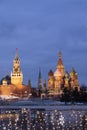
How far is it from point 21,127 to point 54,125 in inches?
189

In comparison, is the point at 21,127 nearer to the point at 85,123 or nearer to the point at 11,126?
the point at 11,126

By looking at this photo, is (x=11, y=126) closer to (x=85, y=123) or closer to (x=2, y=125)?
(x=2, y=125)

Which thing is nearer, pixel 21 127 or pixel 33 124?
pixel 21 127

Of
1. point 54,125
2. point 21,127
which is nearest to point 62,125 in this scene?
point 54,125

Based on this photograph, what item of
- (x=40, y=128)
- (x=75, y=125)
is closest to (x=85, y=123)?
(x=75, y=125)

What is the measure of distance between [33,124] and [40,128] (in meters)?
5.99

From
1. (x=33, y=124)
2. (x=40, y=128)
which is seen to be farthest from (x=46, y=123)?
(x=40, y=128)

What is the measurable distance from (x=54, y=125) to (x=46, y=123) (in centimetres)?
391

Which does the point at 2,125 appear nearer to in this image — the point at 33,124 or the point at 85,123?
the point at 33,124

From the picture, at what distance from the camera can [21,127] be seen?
70.2 metres

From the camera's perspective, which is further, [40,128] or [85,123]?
[85,123]

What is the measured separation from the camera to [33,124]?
75.8 meters

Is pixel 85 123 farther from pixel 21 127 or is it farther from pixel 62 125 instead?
pixel 21 127

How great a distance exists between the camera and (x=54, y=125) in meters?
73.6
